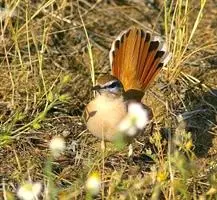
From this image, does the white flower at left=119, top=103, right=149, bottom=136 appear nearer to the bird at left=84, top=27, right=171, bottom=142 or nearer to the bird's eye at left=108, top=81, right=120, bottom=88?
the bird's eye at left=108, top=81, right=120, bottom=88

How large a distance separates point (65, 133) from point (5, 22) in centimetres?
94

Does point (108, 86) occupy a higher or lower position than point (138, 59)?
lower

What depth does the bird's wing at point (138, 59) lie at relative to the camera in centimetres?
439

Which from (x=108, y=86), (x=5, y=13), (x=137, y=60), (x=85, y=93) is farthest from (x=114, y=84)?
(x=5, y=13)

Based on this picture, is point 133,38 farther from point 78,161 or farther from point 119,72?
point 78,161

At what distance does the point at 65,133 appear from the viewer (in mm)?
4441

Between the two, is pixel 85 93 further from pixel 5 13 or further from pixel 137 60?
pixel 5 13

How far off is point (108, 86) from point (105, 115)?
0.54 feet

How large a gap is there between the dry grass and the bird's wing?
0.71 feet

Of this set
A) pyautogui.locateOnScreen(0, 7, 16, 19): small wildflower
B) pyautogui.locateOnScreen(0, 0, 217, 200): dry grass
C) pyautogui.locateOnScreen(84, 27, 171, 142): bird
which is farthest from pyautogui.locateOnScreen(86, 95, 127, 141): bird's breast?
pyautogui.locateOnScreen(0, 7, 16, 19): small wildflower

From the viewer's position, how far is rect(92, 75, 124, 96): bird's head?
3.90 meters

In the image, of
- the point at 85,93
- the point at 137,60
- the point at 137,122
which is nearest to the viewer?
the point at 137,122

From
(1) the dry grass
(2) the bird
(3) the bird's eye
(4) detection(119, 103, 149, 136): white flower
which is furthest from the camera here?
(2) the bird

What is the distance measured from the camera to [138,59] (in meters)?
4.41
